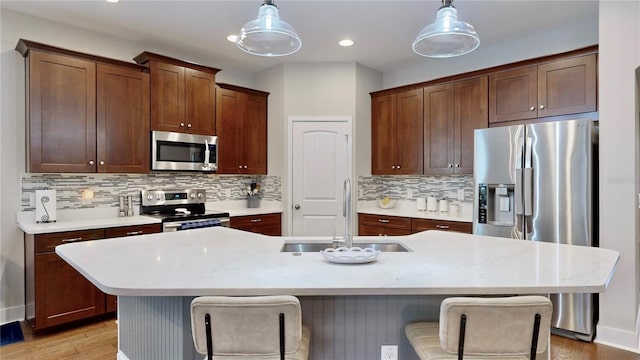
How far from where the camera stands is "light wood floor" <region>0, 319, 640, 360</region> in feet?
8.74

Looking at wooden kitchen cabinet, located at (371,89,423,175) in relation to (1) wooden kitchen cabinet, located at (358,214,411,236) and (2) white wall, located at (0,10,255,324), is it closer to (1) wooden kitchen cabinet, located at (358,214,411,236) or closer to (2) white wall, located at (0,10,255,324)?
(1) wooden kitchen cabinet, located at (358,214,411,236)

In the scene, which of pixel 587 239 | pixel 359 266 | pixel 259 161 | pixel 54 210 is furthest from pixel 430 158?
pixel 54 210

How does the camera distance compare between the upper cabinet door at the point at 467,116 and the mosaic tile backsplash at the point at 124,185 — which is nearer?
the mosaic tile backsplash at the point at 124,185

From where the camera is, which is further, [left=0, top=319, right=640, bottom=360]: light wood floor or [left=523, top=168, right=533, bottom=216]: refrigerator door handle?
[left=523, top=168, right=533, bottom=216]: refrigerator door handle

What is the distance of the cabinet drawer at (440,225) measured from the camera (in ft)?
12.5

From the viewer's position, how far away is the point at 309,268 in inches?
66.9

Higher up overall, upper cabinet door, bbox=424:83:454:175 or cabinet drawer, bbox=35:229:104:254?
upper cabinet door, bbox=424:83:454:175

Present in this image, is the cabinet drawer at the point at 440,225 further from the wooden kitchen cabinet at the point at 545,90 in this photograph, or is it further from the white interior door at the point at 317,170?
the wooden kitchen cabinet at the point at 545,90

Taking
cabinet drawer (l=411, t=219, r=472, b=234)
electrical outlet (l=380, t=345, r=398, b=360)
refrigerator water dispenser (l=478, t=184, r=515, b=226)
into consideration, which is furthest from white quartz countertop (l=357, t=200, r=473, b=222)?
electrical outlet (l=380, t=345, r=398, b=360)

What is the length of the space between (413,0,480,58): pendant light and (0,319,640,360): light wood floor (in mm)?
2242

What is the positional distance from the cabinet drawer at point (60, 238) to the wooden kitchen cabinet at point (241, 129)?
157 cm

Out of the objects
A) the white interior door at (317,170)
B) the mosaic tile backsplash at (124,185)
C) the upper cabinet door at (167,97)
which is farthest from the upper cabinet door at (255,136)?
the upper cabinet door at (167,97)

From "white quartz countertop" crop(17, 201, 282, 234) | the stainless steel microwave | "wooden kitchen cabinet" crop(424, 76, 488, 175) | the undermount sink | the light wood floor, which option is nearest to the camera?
the undermount sink

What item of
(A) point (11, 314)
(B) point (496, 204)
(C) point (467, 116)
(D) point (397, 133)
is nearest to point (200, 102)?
(D) point (397, 133)
